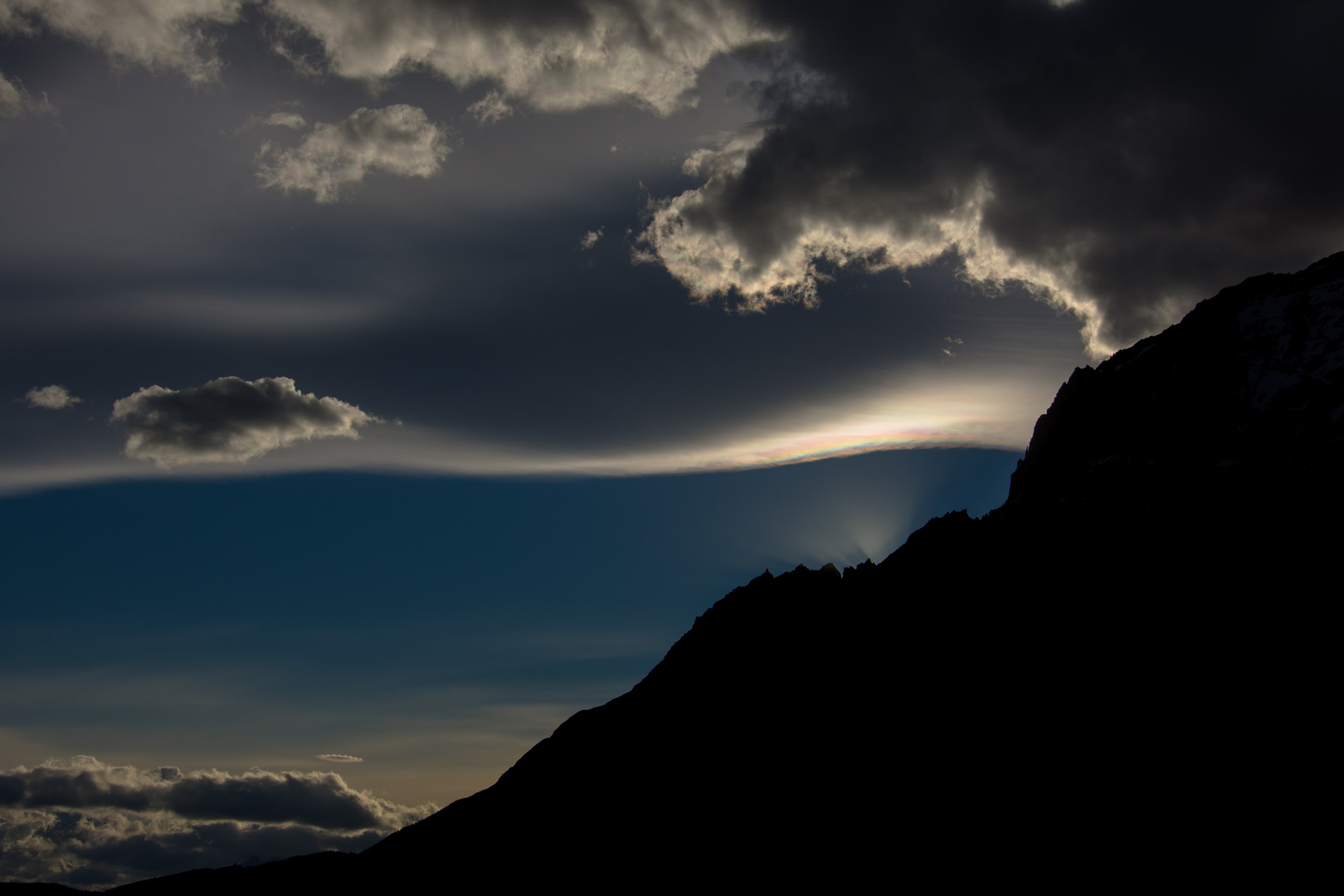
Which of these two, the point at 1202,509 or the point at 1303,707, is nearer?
the point at 1303,707

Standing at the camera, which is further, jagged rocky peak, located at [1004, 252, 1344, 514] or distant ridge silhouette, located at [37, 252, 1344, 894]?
jagged rocky peak, located at [1004, 252, 1344, 514]

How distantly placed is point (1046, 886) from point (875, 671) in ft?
142

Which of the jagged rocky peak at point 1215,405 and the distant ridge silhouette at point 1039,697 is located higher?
the jagged rocky peak at point 1215,405

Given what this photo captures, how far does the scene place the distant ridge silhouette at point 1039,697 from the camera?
316 feet

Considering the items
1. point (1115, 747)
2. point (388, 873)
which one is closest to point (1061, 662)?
point (1115, 747)

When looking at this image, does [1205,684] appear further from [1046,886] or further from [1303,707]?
[1046,886]

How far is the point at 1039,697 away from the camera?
4518 inches

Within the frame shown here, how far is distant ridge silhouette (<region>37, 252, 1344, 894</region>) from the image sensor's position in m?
96.4

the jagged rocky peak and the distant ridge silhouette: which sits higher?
the jagged rocky peak

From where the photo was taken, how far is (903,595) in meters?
140

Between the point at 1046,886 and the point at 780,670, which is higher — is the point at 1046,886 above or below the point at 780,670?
below

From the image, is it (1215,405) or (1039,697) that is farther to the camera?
(1215,405)

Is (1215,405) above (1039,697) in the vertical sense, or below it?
above

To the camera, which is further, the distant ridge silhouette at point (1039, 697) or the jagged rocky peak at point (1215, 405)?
the jagged rocky peak at point (1215, 405)
